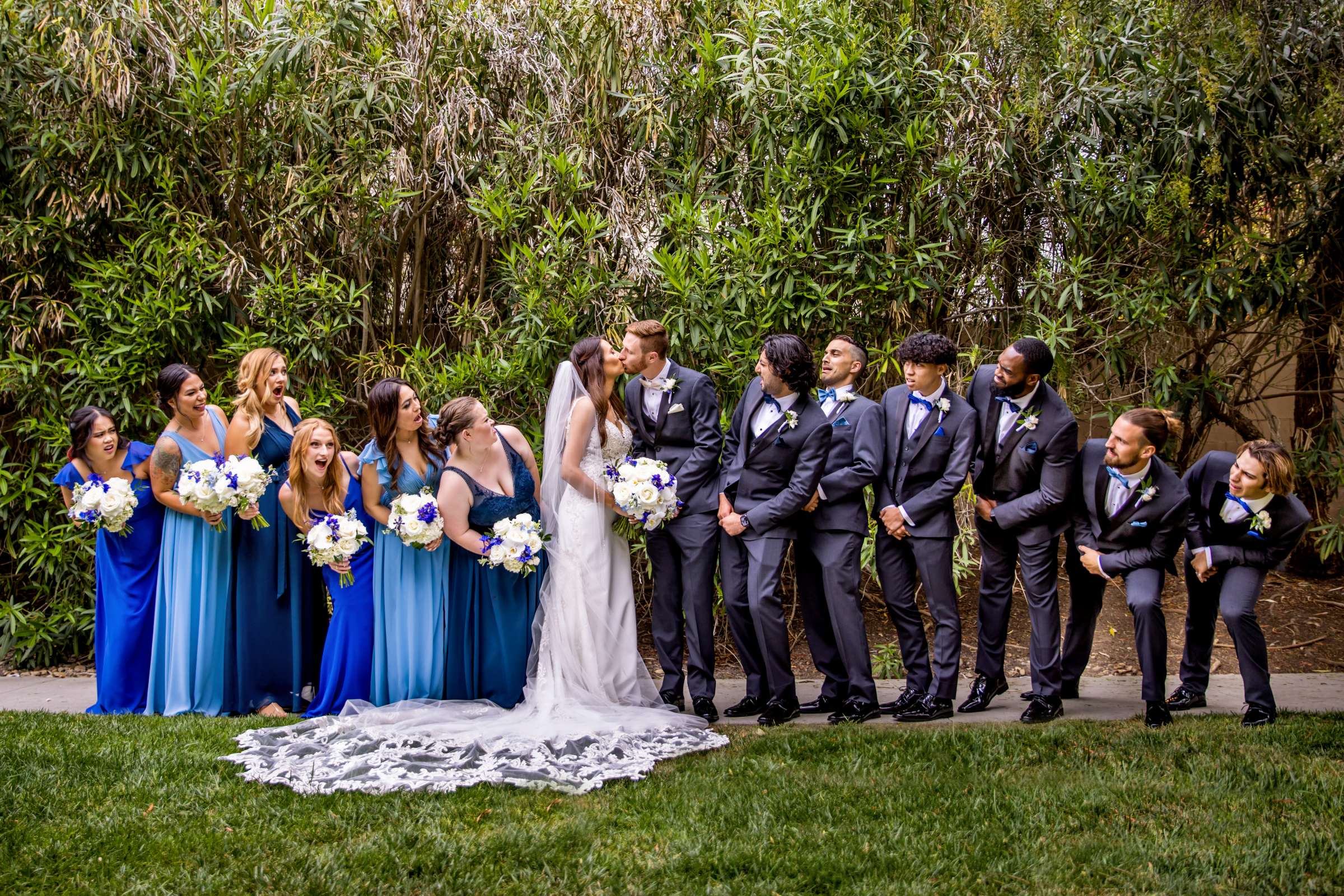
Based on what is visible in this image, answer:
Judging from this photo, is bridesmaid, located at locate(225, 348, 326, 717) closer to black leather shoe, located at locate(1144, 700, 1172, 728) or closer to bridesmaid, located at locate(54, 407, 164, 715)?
bridesmaid, located at locate(54, 407, 164, 715)

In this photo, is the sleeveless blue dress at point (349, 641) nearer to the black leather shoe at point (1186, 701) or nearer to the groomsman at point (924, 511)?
the groomsman at point (924, 511)

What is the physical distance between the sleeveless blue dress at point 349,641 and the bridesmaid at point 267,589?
1.17 feet

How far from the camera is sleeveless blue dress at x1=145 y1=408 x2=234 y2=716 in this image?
544 cm

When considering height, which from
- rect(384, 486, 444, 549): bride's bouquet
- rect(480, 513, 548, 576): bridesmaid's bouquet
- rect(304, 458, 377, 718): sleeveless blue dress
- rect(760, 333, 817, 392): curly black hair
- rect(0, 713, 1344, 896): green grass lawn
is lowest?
rect(0, 713, 1344, 896): green grass lawn

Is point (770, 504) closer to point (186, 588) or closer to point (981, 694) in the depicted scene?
point (981, 694)

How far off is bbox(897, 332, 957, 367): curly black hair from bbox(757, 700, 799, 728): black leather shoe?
1.78m

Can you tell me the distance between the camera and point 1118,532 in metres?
4.97

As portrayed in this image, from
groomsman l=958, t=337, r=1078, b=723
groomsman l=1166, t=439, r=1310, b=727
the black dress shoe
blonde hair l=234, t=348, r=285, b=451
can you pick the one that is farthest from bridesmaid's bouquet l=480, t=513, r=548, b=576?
groomsman l=1166, t=439, r=1310, b=727

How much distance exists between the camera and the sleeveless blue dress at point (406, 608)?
5207mm

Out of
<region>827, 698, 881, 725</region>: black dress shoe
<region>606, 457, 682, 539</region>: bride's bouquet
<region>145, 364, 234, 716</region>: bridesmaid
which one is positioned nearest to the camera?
<region>606, 457, 682, 539</region>: bride's bouquet

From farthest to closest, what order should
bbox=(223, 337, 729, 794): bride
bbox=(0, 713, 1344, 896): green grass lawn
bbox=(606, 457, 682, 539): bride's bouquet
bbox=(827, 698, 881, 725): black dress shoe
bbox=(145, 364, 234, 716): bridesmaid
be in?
bbox=(145, 364, 234, 716): bridesmaid → bbox=(827, 698, 881, 725): black dress shoe → bbox=(606, 457, 682, 539): bride's bouquet → bbox=(223, 337, 729, 794): bride → bbox=(0, 713, 1344, 896): green grass lawn

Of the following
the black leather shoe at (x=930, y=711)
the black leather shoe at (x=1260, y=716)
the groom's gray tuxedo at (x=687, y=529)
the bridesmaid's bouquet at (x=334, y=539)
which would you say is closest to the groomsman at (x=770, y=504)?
the groom's gray tuxedo at (x=687, y=529)

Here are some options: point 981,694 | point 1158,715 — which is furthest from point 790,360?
point 1158,715

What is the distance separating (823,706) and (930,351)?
1837 mm
